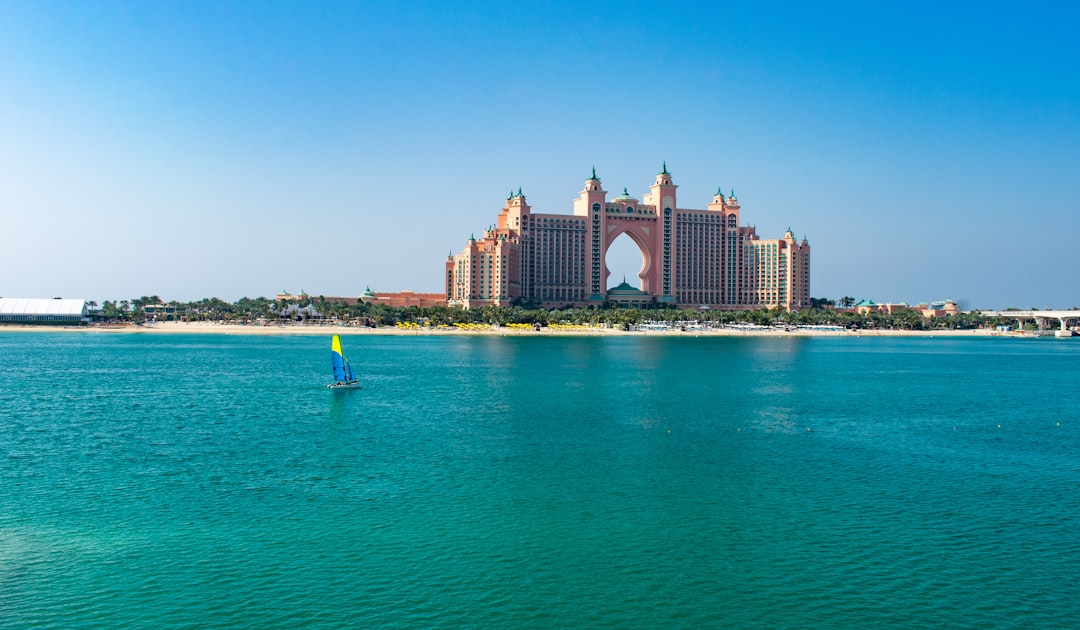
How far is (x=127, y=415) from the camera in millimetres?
42031

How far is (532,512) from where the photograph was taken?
24406mm

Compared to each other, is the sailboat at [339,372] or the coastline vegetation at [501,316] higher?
the coastline vegetation at [501,316]

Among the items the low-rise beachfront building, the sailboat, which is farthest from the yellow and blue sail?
the low-rise beachfront building

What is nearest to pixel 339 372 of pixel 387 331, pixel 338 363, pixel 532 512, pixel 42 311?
pixel 338 363

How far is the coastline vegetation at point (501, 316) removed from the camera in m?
168

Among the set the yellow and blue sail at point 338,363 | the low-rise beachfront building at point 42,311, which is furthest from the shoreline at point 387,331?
the yellow and blue sail at point 338,363

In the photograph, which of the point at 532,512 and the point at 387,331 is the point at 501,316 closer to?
the point at 387,331

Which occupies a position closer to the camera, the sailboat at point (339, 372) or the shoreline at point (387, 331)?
the sailboat at point (339, 372)

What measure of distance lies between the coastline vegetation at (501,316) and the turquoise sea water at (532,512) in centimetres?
11658

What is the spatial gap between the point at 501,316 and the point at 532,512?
14256cm

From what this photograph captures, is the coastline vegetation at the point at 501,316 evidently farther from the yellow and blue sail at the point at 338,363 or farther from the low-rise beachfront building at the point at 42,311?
the yellow and blue sail at the point at 338,363

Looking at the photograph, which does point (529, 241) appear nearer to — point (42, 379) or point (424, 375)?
point (424, 375)

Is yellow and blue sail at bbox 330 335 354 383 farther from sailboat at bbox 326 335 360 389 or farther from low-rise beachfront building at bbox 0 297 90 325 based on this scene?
low-rise beachfront building at bbox 0 297 90 325

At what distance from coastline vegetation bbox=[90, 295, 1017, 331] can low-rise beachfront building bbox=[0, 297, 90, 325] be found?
13668mm
